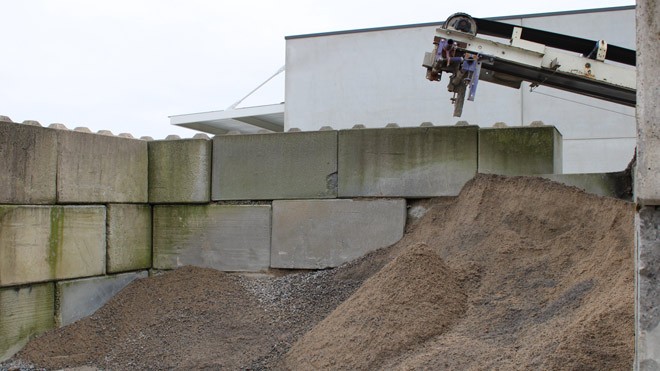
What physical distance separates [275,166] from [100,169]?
1.67m

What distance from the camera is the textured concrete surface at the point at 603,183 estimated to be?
494 cm

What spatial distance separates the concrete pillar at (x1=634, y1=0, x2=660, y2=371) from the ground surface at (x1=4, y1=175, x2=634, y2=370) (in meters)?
0.66

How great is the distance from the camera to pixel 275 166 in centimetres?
608

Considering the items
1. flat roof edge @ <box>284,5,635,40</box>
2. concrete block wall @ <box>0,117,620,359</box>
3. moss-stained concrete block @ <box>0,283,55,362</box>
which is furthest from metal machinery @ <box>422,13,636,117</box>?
flat roof edge @ <box>284,5,635,40</box>

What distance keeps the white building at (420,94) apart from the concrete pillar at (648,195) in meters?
11.0

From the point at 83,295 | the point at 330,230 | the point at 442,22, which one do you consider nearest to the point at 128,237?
the point at 83,295

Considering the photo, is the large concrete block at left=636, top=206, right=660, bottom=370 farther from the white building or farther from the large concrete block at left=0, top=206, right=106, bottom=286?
the white building

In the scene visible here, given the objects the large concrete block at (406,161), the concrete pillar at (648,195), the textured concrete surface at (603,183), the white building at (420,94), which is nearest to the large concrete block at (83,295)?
the large concrete block at (406,161)

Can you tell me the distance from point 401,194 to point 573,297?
2.21 metres

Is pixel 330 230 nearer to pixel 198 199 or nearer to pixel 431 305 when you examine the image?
pixel 198 199

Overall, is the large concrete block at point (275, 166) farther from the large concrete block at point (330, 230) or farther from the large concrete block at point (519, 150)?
the large concrete block at point (519, 150)

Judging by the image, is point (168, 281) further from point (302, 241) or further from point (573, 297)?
point (573, 297)

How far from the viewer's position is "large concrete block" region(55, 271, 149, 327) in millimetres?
5426

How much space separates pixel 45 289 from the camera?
532cm
